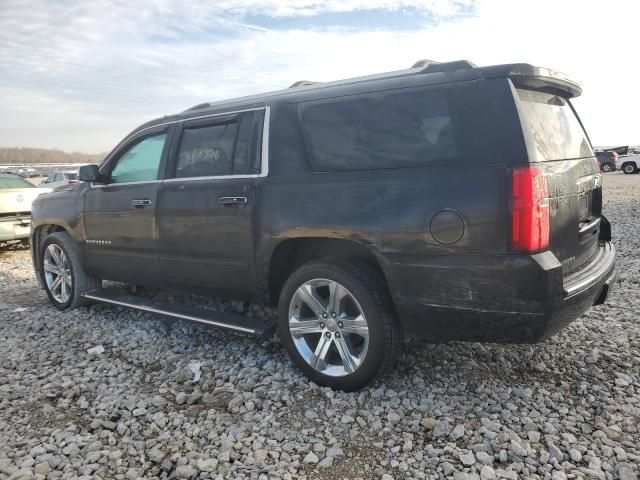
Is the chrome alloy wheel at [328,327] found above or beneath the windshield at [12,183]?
beneath

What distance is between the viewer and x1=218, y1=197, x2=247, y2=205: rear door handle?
368cm

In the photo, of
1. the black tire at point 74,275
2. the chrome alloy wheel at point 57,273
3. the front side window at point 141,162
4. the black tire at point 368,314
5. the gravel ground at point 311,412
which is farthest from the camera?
the chrome alloy wheel at point 57,273

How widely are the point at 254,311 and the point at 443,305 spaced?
2.58 m

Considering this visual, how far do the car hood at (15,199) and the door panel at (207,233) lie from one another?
562 centimetres

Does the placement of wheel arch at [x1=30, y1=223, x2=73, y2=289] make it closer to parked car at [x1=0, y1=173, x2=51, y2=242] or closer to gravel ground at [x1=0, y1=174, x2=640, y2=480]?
gravel ground at [x1=0, y1=174, x2=640, y2=480]

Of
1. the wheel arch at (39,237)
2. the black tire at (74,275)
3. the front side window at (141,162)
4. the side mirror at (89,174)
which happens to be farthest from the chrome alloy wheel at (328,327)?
the wheel arch at (39,237)

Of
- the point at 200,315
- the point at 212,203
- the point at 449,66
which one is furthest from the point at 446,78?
the point at 200,315

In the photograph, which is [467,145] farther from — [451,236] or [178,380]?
[178,380]

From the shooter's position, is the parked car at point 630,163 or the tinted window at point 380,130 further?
the parked car at point 630,163

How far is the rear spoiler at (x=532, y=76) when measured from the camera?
2.80 meters

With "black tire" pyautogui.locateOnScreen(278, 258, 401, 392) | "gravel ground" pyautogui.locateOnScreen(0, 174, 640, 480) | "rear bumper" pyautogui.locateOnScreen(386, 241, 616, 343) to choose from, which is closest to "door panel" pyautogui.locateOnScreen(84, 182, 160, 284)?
"gravel ground" pyautogui.locateOnScreen(0, 174, 640, 480)

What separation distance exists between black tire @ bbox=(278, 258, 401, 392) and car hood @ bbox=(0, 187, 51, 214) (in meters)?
7.17

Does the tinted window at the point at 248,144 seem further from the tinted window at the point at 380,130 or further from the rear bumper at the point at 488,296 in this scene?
the rear bumper at the point at 488,296

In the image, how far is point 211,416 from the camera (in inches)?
122
